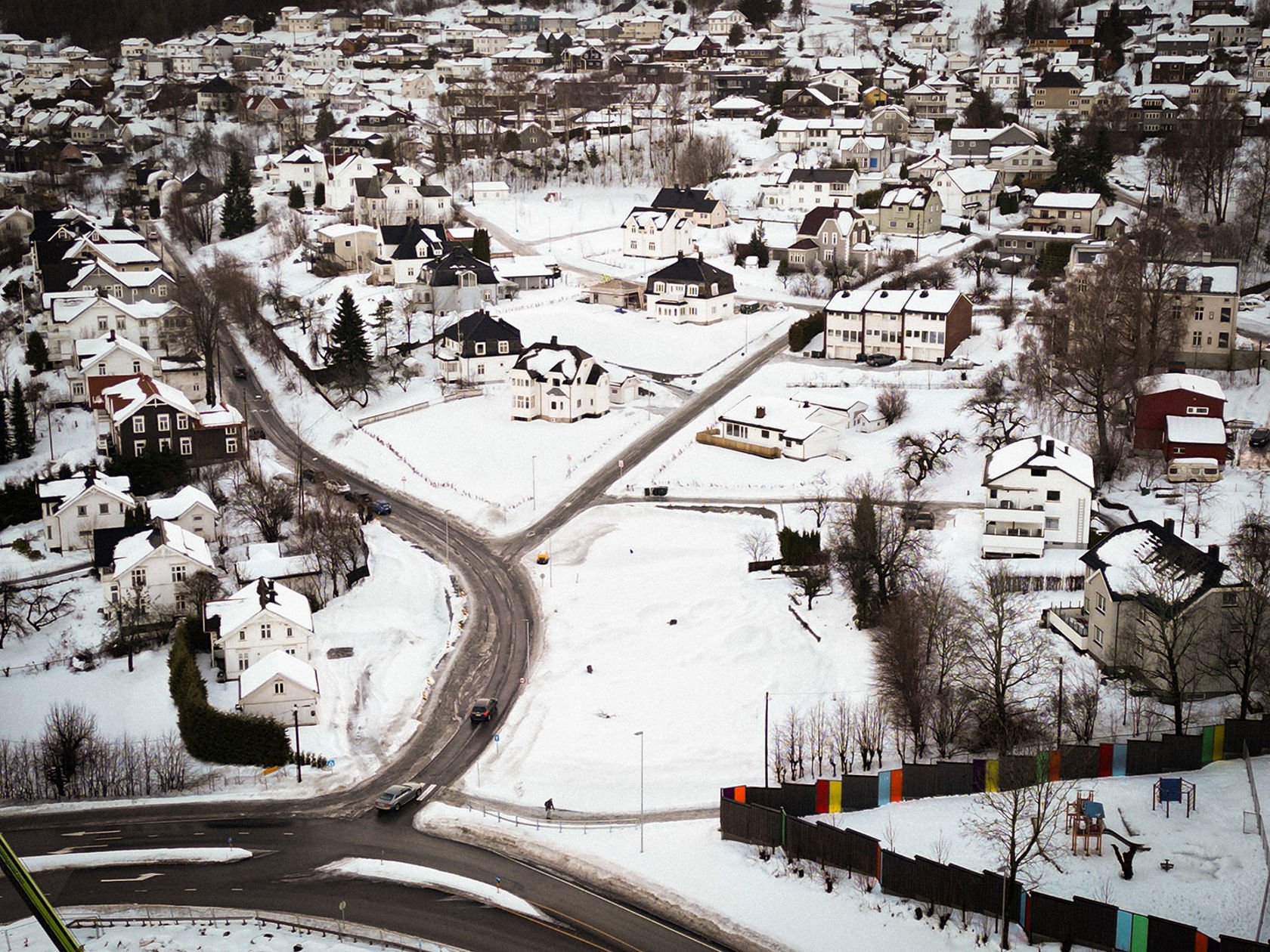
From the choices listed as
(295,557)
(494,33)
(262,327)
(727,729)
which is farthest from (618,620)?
(494,33)

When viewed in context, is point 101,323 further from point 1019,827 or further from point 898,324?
point 1019,827

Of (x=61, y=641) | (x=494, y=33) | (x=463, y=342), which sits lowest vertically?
(x=61, y=641)

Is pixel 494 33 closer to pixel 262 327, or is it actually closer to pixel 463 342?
pixel 262 327

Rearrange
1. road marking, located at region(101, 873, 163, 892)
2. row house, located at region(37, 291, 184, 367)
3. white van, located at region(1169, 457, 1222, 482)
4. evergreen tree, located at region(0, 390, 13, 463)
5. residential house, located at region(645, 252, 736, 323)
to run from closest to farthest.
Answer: road marking, located at region(101, 873, 163, 892), white van, located at region(1169, 457, 1222, 482), evergreen tree, located at region(0, 390, 13, 463), row house, located at region(37, 291, 184, 367), residential house, located at region(645, 252, 736, 323)

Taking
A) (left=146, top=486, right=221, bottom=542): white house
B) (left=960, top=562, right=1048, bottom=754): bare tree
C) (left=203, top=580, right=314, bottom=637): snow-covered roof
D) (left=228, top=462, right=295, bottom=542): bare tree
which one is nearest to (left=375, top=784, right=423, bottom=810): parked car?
(left=203, top=580, right=314, bottom=637): snow-covered roof

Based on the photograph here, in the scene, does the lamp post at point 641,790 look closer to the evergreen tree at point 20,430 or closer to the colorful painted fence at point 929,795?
the colorful painted fence at point 929,795

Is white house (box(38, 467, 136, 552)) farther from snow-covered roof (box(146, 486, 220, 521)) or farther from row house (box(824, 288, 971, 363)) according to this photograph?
row house (box(824, 288, 971, 363))
